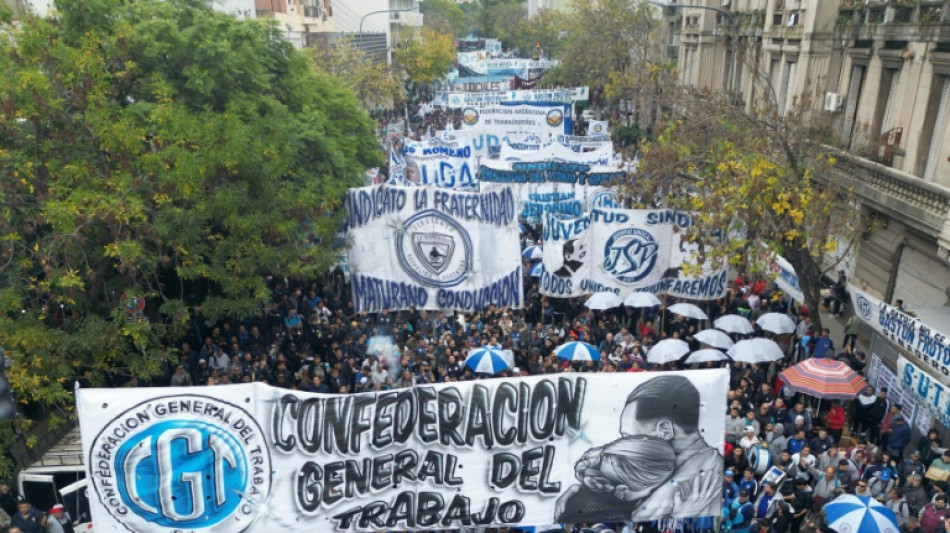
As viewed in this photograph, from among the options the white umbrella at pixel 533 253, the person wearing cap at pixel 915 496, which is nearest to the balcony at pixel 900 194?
the person wearing cap at pixel 915 496

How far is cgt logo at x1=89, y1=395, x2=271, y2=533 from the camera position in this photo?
8172 millimetres

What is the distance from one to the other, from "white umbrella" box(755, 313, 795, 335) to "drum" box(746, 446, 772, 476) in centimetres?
512

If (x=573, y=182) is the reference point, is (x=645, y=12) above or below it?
above

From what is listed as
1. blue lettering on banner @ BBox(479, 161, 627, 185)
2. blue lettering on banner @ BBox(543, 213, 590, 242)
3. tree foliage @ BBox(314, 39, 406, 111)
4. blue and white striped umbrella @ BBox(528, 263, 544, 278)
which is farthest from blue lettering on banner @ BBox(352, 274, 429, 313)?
tree foliage @ BBox(314, 39, 406, 111)

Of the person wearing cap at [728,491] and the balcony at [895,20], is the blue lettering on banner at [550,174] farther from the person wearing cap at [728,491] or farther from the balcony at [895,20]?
the person wearing cap at [728,491]

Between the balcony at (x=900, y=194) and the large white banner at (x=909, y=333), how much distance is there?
1.88 m

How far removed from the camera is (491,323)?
15891 millimetres

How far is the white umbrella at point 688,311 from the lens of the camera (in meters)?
15.6

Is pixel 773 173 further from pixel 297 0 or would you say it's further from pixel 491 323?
pixel 297 0

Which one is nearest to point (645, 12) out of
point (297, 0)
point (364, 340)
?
point (297, 0)

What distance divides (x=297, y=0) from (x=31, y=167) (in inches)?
1592

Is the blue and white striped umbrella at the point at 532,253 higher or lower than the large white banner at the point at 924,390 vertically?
lower

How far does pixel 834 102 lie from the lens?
1969 centimetres

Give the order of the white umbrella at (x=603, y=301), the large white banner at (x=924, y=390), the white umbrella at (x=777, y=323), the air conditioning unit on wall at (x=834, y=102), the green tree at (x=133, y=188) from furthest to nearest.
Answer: the air conditioning unit on wall at (x=834, y=102) < the white umbrella at (x=603, y=301) < the white umbrella at (x=777, y=323) < the green tree at (x=133, y=188) < the large white banner at (x=924, y=390)
